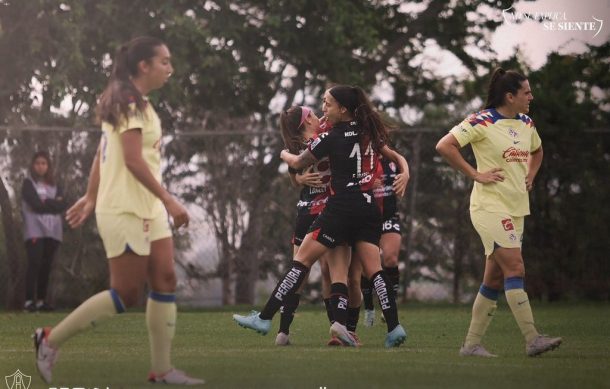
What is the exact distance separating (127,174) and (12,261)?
1110cm

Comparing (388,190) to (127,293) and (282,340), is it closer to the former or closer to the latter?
(282,340)

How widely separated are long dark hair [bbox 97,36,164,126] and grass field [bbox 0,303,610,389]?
1423 millimetres

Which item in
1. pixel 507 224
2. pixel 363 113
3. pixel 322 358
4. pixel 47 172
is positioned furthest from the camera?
pixel 47 172

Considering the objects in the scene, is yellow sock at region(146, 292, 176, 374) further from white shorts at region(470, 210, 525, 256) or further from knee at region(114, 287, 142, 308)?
white shorts at region(470, 210, 525, 256)

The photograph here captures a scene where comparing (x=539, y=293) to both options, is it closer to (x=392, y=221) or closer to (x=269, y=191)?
(x=269, y=191)

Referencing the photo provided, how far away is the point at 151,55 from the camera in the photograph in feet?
24.2

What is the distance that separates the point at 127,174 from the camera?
23.5 feet

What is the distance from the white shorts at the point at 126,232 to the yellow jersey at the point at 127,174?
31mm

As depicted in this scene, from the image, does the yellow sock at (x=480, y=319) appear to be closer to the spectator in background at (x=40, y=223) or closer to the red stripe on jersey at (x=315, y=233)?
the red stripe on jersey at (x=315, y=233)

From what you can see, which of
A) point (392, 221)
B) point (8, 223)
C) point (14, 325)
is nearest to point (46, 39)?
point (8, 223)

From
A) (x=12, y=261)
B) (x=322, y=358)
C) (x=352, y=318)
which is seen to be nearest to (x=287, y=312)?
(x=352, y=318)

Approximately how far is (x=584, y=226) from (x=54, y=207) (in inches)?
261

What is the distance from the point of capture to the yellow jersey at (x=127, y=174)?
7121 millimetres

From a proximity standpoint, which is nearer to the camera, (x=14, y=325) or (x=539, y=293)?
(x=14, y=325)
